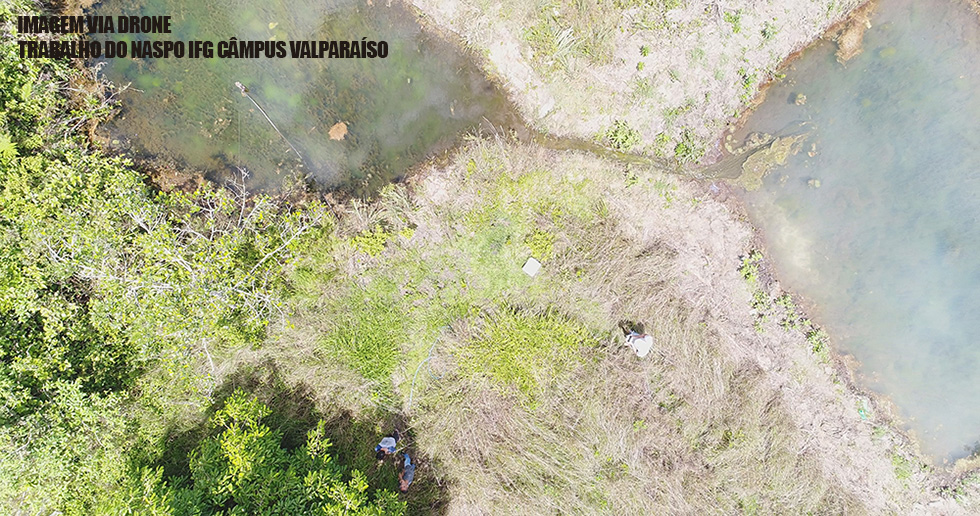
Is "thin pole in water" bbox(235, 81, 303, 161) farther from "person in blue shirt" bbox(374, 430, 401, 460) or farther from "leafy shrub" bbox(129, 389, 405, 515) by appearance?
"person in blue shirt" bbox(374, 430, 401, 460)

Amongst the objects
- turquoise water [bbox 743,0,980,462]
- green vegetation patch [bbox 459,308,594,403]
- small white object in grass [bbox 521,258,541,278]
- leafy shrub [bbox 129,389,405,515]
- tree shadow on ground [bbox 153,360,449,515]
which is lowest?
leafy shrub [bbox 129,389,405,515]

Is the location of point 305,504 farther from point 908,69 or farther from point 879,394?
point 908,69

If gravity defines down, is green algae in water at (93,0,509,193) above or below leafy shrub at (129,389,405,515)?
above

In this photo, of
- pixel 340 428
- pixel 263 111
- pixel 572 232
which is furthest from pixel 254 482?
pixel 572 232

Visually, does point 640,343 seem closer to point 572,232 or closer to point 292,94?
point 572,232

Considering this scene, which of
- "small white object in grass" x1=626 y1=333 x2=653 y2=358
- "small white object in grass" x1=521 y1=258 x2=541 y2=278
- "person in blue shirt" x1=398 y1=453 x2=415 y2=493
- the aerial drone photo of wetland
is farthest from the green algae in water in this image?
"person in blue shirt" x1=398 y1=453 x2=415 y2=493

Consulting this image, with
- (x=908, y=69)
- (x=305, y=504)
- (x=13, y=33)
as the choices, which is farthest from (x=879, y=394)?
(x=13, y=33)

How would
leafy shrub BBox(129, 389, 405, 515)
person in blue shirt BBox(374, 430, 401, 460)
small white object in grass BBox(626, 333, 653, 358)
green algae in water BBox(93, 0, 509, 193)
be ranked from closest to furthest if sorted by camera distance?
1. leafy shrub BBox(129, 389, 405, 515)
2. small white object in grass BBox(626, 333, 653, 358)
3. person in blue shirt BBox(374, 430, 401, 460)
4. green algae in water BBox(93, 0, 509, 193)
